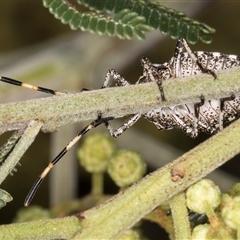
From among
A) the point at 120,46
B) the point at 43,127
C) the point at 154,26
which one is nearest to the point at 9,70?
the point at 120,46

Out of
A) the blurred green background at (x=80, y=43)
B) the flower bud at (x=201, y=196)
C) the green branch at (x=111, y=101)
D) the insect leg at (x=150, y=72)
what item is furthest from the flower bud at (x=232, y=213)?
the blurred green background at (x=80, y=43)

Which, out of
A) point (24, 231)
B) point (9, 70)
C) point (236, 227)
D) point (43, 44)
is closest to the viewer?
point (236, 227)

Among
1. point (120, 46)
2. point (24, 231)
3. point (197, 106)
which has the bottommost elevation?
point (24, 231)

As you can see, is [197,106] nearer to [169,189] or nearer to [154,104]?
[154,104]

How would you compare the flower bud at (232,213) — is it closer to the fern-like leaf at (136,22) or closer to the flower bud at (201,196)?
the flower bud at (201,196)

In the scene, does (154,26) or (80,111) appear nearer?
(80,111)

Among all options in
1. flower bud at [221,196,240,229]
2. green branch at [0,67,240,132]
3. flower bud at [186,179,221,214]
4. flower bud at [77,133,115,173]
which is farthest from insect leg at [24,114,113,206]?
flower bud at [77,133,115,173]

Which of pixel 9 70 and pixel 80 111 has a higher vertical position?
pixel 9 70
